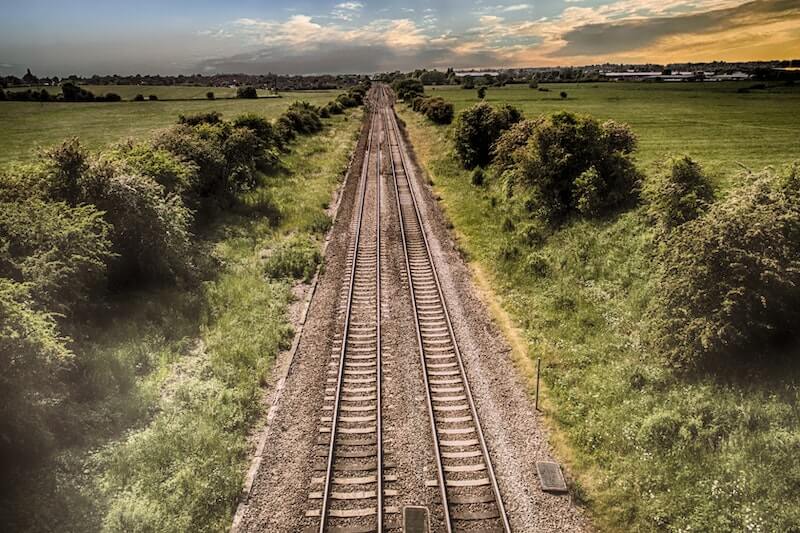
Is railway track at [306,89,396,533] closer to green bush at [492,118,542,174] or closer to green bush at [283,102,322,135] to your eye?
green bush at [492,118,542,174]

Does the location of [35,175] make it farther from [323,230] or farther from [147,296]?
[323,230]

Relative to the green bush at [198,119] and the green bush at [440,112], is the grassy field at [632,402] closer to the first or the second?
the green bush at [198,119]

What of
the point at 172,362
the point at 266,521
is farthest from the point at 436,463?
the point at 172,362

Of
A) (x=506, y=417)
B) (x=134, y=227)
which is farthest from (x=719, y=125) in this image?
(x=134, y=227)

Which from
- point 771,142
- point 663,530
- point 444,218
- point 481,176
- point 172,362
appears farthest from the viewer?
point 771,142

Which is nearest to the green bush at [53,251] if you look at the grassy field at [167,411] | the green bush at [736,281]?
the grassy field at [167,411]

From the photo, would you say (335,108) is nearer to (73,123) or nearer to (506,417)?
(73,123)
